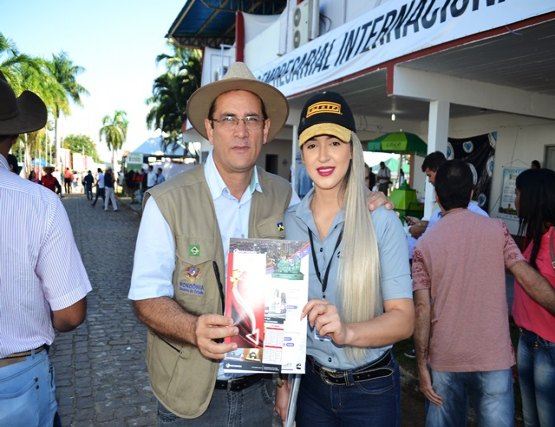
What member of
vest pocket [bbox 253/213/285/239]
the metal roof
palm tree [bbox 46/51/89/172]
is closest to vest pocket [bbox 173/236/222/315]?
vest pocket [bbox 253/213/285/239]

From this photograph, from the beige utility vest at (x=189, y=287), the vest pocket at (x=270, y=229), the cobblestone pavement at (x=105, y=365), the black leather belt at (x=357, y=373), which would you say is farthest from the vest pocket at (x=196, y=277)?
the cobblestone pavement at (x=105, y=365)

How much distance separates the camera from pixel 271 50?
1459cm

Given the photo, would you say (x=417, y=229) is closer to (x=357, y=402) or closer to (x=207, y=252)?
(x=357, y=402)

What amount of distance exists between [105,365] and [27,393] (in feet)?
9.97

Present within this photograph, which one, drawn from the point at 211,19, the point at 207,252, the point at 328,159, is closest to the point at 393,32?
the point at 328,159

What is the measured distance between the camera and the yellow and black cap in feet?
6.30

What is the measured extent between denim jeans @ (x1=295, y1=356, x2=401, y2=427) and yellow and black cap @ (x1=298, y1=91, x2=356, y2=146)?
Result: 108 centimetres

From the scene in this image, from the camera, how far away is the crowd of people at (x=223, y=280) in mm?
1826

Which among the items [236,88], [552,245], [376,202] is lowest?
[552,245]

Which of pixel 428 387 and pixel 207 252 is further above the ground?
pixel 207 252

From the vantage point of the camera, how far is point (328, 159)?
1.96 metres

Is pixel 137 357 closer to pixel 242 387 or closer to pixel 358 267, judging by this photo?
pixel 242 387

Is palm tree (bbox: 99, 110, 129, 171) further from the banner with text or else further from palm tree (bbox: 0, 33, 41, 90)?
the banner with text

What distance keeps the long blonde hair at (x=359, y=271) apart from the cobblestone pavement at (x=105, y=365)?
2712 mm
